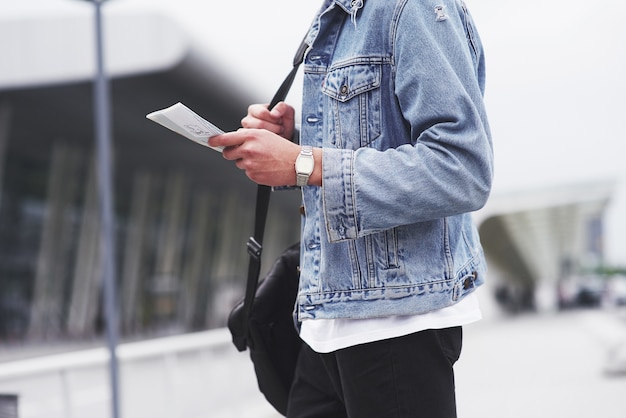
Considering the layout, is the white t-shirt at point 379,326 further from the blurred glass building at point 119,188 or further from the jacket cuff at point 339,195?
the blurred glass building at point 119,188

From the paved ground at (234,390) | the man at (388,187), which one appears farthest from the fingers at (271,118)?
the paved ground at (234,390)

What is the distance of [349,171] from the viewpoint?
1380mm

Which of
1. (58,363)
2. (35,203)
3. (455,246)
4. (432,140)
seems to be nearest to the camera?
(432,140)

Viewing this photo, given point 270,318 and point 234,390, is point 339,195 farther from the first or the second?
point 234,390

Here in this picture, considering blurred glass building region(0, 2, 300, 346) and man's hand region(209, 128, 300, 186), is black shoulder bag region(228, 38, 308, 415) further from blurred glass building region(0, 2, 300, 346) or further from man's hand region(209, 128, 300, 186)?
blurred glass building region(0, 2, 300, 346)

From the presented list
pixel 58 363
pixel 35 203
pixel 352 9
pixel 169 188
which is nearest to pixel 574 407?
pixel 58 363

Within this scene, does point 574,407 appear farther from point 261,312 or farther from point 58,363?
point 261,312

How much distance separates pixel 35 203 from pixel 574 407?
18564 mm

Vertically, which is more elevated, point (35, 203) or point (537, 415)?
point (35, 203)

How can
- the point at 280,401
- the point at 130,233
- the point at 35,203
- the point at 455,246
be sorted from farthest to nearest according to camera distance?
the point at 130,233, the point at 35,203, the point at 280,401, the point at 455,246

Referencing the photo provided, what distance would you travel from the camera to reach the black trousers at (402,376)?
56.7 inches

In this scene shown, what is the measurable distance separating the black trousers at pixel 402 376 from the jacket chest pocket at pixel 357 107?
16.0 inches

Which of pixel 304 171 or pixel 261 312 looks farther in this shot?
pixel 261 312

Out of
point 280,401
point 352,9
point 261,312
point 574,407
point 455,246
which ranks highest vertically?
point 352,9
